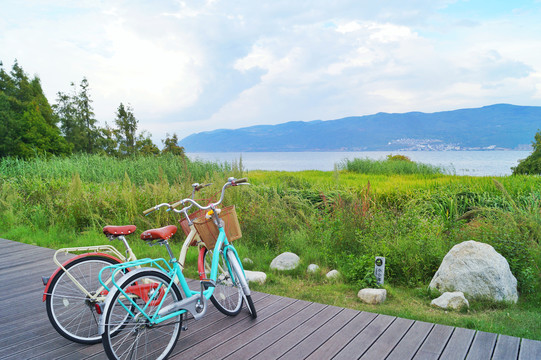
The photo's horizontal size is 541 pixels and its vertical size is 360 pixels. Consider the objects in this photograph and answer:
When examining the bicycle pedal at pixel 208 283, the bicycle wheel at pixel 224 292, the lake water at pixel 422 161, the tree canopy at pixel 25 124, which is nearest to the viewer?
the bicycle pedal at pixel 208 283

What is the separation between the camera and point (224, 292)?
3457mm

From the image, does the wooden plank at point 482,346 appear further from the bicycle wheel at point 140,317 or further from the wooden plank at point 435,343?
the bicycle wheel at point 140,317

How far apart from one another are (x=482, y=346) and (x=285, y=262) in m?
2.67

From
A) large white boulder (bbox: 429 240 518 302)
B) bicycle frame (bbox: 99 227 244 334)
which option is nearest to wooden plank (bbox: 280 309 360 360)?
bicycle frame (bbox: 99 227 244 334)

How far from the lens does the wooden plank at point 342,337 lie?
2671 millimetres

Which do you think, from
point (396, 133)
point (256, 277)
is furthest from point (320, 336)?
point (396, 133)

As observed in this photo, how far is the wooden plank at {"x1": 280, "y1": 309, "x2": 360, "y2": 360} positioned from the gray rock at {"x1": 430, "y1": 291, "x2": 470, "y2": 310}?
1028 millimetres

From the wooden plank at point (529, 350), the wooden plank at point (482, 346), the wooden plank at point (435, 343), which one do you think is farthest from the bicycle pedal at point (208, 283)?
the wooden plank at point (529, 350)

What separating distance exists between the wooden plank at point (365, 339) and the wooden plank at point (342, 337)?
3 cm

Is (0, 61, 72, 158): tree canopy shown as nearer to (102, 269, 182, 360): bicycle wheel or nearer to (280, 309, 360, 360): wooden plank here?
(102, 269, 182, 360): bicycle wheel

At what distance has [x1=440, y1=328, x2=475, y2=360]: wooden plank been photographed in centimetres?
260

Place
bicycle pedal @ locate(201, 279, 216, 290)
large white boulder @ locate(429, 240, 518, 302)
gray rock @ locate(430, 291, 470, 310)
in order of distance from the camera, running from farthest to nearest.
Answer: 1. large white boulder @ locate(429, 240, 518, 302)
2. gray rock @ locate(430, 291, 470, 310)
3. bicycle pedal @ locate(201, 279, 216, 290)

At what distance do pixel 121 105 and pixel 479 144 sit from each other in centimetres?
9382

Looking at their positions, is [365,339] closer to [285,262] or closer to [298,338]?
[298,338]
